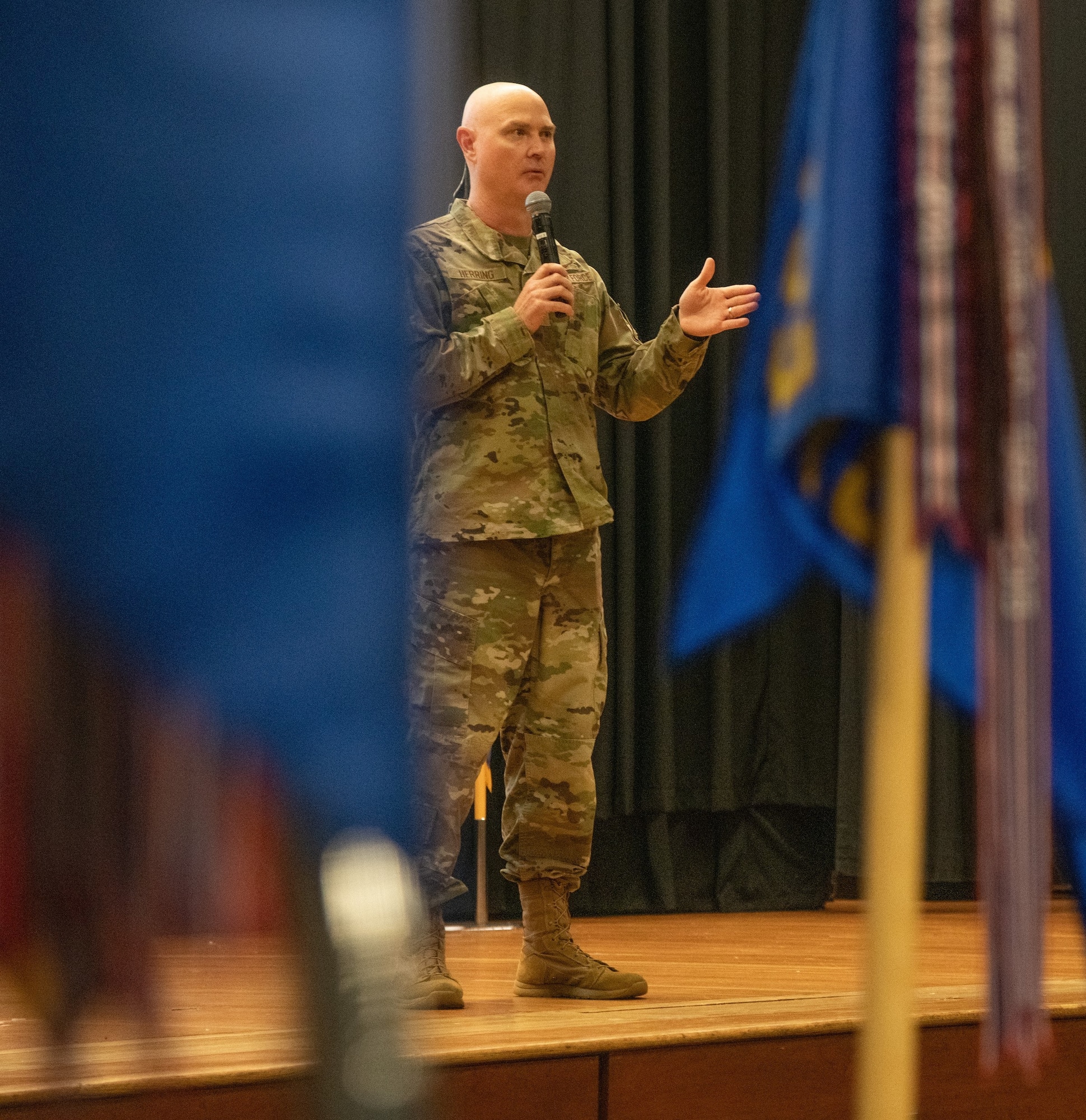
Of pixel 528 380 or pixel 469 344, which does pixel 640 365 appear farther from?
pixel 469 344

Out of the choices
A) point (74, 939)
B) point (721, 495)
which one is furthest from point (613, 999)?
point (74, 939)

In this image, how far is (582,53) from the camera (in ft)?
12.7

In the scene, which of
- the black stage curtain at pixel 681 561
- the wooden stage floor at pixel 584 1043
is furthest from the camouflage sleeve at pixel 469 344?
the black stage curtain at pixel 681 561

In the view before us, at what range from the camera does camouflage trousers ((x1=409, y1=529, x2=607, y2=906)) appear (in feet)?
6.73

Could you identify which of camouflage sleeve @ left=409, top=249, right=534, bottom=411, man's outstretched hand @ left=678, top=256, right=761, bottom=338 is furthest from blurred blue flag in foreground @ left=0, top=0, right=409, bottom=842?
man's outstretched hand @ left=678, top=256, right=761, bottom=338

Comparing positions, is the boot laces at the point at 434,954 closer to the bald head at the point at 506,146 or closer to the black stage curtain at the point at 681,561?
the bald head at the point at 506,146

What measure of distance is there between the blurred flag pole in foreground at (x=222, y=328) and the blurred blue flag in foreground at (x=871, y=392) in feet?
1.87

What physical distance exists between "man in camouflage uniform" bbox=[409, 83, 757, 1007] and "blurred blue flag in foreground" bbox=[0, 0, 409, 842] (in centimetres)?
158

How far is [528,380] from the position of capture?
2158mm

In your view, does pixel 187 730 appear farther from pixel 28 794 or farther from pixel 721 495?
pixel 721 495

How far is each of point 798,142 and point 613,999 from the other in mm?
1416

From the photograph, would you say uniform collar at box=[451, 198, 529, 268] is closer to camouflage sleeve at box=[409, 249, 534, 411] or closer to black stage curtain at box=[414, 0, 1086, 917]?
camouflage sleeve at box=[409, 249, 534, 411]

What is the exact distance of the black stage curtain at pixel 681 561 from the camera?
3832 mm

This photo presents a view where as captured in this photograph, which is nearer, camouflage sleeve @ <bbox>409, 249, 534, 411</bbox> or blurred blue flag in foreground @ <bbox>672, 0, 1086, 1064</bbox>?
blurred blue flag in foreground @ <bbox>672, 0, 1086, 1064</bbox>
